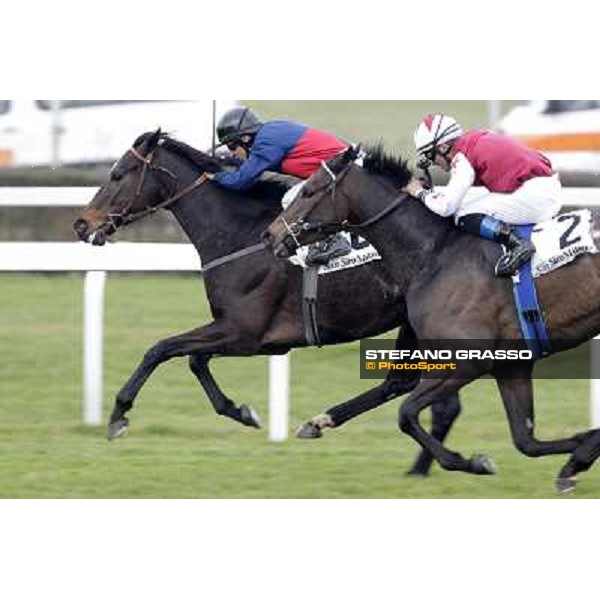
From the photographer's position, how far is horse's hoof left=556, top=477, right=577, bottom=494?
805cm

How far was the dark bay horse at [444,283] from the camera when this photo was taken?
7.97 meters

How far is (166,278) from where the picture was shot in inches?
683

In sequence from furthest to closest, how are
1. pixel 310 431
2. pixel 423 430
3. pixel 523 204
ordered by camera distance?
pixel 310 431
pixel 523 204
pixel 423 430

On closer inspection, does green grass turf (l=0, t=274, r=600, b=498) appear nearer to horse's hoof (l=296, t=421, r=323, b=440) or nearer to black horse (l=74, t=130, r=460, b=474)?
horse's hoof (l=296, t=421, r=323, b=440)

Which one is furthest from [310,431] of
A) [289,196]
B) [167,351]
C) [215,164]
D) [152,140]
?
[152,140]

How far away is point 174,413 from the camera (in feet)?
35.0

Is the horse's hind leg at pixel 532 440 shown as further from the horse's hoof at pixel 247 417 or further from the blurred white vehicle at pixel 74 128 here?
the blurred white vehicle at pixel 74 128

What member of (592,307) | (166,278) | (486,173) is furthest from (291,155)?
(166,278)

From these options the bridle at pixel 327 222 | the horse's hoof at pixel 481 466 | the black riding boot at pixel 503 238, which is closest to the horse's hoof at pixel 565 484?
the horse's hoof at pixel 481 466

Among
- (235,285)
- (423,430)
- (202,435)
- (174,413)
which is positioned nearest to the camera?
(423,430)

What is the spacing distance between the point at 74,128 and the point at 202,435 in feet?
39.4

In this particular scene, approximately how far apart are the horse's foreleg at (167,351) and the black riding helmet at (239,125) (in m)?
0.96

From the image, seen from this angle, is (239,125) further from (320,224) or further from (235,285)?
(320,224)

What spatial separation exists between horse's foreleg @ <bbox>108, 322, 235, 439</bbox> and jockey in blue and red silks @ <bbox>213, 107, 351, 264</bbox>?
0.62m
